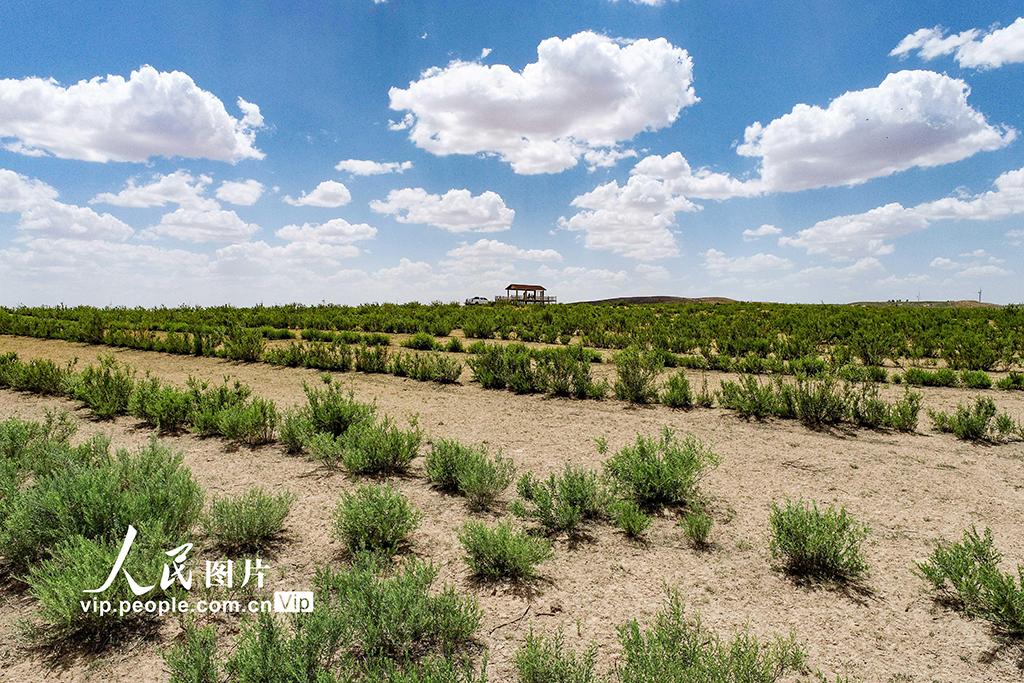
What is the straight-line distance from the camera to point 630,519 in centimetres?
451

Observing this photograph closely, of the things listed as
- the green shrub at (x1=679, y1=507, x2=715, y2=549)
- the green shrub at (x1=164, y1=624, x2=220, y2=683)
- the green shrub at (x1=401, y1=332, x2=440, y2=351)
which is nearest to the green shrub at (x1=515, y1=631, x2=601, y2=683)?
the green shrub at (x1=164, y1=624, x2=220, y2=683)

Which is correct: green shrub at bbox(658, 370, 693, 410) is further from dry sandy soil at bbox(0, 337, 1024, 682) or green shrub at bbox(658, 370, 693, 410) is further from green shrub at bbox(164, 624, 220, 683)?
green shrub at bbox(164, 624, 220, 683)

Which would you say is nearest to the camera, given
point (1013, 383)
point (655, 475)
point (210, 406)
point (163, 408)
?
point (655, 475)

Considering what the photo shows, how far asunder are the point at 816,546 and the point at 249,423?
6624 mm

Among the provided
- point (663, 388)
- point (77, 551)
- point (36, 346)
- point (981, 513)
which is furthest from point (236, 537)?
point (36, 346)

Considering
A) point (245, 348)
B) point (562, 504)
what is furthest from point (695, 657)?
point (245, 348)

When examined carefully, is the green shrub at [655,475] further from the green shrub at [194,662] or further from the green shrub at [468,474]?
the green shrub at [194,662]

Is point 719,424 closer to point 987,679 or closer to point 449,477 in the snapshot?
point 449,477

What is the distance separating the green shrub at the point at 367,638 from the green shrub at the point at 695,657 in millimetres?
812

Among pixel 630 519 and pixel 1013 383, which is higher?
pixel 1013 383

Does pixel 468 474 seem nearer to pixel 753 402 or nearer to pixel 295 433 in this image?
pixel 295 433

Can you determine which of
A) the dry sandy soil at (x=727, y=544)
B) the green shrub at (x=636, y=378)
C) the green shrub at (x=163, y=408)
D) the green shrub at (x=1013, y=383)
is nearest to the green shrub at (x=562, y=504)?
the dry sandy soil at (x=727, y=544)

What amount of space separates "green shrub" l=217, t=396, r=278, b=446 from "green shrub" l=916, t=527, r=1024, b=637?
7269mm

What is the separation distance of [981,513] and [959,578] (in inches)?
84.7
